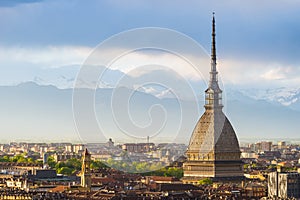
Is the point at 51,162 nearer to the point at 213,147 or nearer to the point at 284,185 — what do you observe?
the point at 213,147

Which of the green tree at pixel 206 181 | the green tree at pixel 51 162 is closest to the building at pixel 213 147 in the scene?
the green tree at pixel 206 181

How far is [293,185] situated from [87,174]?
41.8 ft

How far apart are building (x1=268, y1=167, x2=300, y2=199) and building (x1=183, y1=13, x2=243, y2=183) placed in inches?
798

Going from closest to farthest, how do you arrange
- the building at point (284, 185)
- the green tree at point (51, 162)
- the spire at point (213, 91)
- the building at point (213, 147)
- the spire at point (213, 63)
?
the building at point (284, 185)
the building at point (213, 147)
the spire at point (213, 63)
the spire at point (213, 91)
the green tree at point (51, 162)

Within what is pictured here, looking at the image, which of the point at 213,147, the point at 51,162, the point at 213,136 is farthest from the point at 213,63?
the point at 51,162

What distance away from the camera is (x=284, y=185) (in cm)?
8644

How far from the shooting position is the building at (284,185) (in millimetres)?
A: 85312

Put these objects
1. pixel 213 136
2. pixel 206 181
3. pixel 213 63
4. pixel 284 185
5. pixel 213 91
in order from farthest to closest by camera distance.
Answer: pixel 213 136 < pixel 213 91 < pixel 213 63 < pixel 206 181 < pixel 284 185

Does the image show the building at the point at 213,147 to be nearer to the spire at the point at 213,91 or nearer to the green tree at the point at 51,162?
the spire at the point at 213,91

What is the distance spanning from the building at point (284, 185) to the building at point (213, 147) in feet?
66.5

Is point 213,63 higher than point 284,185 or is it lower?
higher

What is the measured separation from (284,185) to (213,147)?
26848 mm

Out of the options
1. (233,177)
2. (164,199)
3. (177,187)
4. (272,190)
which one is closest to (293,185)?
(272,190)

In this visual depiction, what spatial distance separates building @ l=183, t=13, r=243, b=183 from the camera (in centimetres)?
11038
